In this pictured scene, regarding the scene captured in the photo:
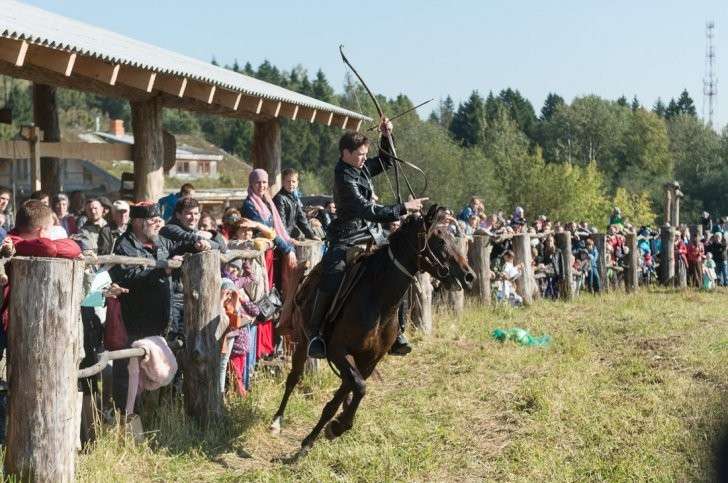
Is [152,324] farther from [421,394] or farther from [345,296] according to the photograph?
[421,394]

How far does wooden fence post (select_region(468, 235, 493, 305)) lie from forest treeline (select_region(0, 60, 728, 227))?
162ft

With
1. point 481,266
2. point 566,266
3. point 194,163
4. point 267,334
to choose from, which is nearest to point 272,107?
point 481,266

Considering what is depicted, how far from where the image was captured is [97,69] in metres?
10.7

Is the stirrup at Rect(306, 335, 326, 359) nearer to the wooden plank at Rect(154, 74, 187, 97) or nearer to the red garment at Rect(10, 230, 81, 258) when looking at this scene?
the red garment at Rect(10, 230, 81, 258)

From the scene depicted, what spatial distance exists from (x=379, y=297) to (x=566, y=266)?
10769 millimetres

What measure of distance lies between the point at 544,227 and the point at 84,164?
4352 cm

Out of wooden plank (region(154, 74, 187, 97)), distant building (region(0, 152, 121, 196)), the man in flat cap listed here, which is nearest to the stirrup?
the man in flat cap

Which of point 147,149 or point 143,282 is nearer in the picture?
point 143,282

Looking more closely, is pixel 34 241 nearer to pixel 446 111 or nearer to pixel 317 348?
pixel 317 348

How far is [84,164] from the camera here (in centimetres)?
5781

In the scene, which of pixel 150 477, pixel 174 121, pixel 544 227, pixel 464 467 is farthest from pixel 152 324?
pixel 174 121

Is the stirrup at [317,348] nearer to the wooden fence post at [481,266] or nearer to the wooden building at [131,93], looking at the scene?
the wooden building at [131,93]

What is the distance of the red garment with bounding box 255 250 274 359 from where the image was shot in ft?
31.8

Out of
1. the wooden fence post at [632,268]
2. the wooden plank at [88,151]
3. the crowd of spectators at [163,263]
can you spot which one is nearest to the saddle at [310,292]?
the crowd of spectators at [163,263]
